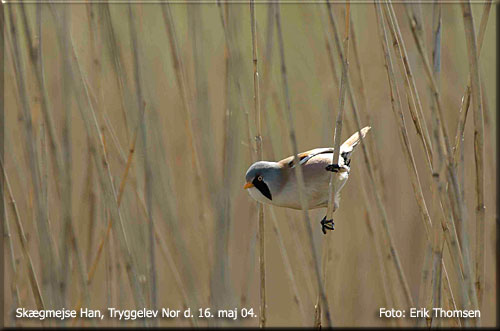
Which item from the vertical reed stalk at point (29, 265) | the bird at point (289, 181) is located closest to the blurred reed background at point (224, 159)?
the vertical reed stalk at point (29, 265)

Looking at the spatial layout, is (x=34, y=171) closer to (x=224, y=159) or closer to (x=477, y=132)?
(x=224, y=159)

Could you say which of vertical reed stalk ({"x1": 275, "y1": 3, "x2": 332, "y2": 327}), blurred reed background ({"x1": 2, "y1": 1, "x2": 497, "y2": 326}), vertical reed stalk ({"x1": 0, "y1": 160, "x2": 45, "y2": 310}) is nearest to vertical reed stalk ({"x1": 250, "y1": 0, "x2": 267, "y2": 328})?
blurred reed background ({"x1": 2, "y1": 1, "x2": 497, "y2": 326})

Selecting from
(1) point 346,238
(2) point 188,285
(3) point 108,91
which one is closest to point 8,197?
(2) point 188,285

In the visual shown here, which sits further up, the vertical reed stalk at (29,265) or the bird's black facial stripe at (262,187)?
the bird's black facial stripe at (262,187)

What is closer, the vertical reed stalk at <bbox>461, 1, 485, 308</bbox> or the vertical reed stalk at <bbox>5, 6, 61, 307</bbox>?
the vertical reed stalk at <bbox>461, 1, 485, 308</bbox>

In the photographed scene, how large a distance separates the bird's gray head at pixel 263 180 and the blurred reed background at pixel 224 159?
0.10 metres

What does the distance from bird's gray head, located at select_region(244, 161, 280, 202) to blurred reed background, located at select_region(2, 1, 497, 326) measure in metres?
0.10

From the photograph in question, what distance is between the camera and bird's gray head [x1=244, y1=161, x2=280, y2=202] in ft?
6.53

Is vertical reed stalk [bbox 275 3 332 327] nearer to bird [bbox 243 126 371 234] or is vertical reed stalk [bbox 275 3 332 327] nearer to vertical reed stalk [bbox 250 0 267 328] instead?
vertical reed stalk [bbox 250 0 267 328]

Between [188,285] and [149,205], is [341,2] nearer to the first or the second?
[149,205]

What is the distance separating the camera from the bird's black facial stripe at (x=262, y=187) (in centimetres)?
199

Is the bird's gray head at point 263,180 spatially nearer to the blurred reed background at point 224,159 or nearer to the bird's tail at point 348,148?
the blurred reed background at point 224,159

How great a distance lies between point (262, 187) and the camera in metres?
2.01

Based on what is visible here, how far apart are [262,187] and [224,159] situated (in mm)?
181
